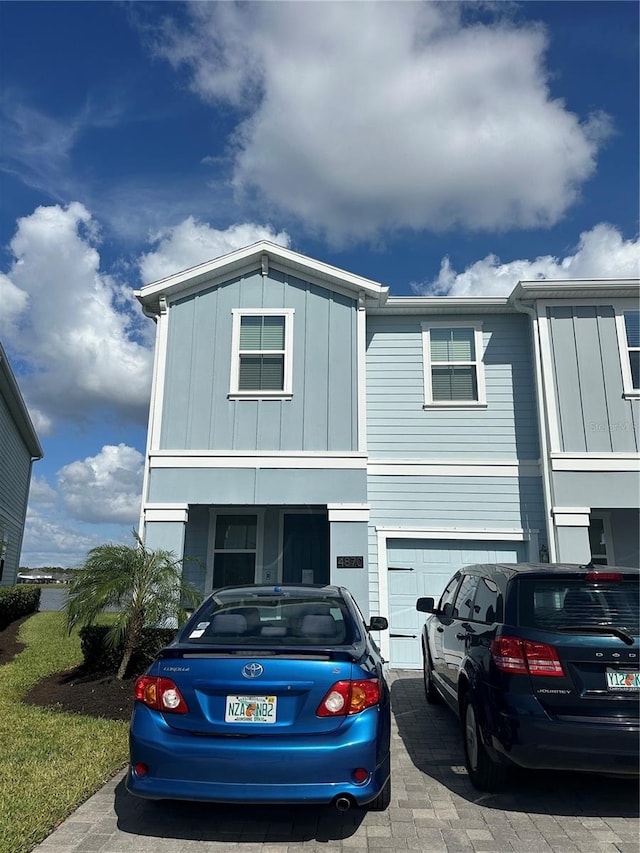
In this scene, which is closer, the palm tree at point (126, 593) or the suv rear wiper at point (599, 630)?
the suv rear wiper at point (599, 630)

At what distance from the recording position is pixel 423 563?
33.6 feet

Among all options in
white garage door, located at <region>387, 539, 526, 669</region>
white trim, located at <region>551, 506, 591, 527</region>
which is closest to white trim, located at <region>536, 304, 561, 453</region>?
white trim, located at <region>551, 506, 591, 527</region>

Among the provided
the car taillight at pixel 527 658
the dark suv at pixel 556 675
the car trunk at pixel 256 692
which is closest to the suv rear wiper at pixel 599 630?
the dark suv at pixel 556 675

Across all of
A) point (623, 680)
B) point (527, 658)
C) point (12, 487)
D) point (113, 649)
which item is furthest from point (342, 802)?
point (12, 487)

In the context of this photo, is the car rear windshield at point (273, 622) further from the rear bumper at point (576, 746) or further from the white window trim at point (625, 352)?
the white window trim at point (625, 352)

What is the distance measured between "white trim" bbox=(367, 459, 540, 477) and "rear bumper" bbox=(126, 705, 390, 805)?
23.5 ft

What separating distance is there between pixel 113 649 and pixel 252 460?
3.52 m

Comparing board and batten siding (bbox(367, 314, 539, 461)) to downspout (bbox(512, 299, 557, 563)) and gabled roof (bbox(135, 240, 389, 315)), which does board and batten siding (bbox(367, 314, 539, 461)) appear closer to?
downspout (bbox(512, 299, 557, 563))

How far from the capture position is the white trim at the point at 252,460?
9.91m

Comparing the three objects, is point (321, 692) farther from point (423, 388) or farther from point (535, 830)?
point (423, 388)

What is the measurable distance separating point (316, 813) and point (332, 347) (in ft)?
24.9

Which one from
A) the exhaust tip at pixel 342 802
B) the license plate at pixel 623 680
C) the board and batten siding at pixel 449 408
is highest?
the board and batten siding at pixel 449 408

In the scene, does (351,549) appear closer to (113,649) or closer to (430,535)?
(430,535)

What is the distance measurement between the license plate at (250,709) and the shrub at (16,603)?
39.6ft
